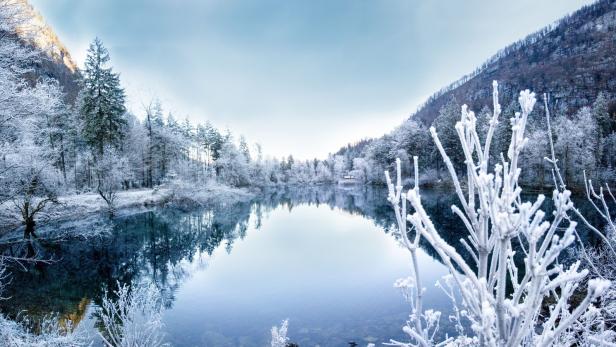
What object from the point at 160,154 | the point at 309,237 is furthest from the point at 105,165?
the point at 309,237

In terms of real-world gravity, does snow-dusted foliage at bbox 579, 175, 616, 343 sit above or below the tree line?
below

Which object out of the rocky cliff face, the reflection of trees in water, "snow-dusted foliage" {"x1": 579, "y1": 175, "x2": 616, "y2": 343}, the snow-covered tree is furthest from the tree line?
the rocky cliff face

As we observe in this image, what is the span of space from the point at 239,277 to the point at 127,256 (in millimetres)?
7231

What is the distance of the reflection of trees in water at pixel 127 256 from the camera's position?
41.4 ft

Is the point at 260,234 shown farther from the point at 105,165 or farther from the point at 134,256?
the point at 105,165

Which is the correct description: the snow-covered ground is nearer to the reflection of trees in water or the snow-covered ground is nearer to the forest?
the forest

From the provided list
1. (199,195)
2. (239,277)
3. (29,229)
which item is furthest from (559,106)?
(29,229)

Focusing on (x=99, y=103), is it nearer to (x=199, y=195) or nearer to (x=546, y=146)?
(x=199, y=195)

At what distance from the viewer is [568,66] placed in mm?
145875

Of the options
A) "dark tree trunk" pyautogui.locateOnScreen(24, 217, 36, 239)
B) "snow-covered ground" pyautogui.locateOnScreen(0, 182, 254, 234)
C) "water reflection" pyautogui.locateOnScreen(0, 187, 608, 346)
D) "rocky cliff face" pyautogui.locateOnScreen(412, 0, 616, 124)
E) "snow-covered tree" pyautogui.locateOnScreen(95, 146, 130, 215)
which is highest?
"rocky cliff face" pyautogui.locateOnScreen(412, 0, 616, 124)

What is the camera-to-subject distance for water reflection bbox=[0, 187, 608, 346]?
11125 mm

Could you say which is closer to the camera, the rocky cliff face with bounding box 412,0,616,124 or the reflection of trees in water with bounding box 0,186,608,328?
the reflection of trees in water with bounding box 0,186,608,328

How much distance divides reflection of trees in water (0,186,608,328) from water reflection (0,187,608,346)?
54 millimetres

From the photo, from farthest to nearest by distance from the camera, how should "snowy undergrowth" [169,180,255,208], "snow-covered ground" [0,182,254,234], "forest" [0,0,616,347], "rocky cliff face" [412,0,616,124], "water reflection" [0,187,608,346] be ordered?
"rocky cliff face" [412,0,616,124] → "snowy undergrowth" [169,180,255,208] → "snow-covered ground" [0,182,254,234] → "water reflection" [0,187,608,346] → "forest" [0,0,616,347]
